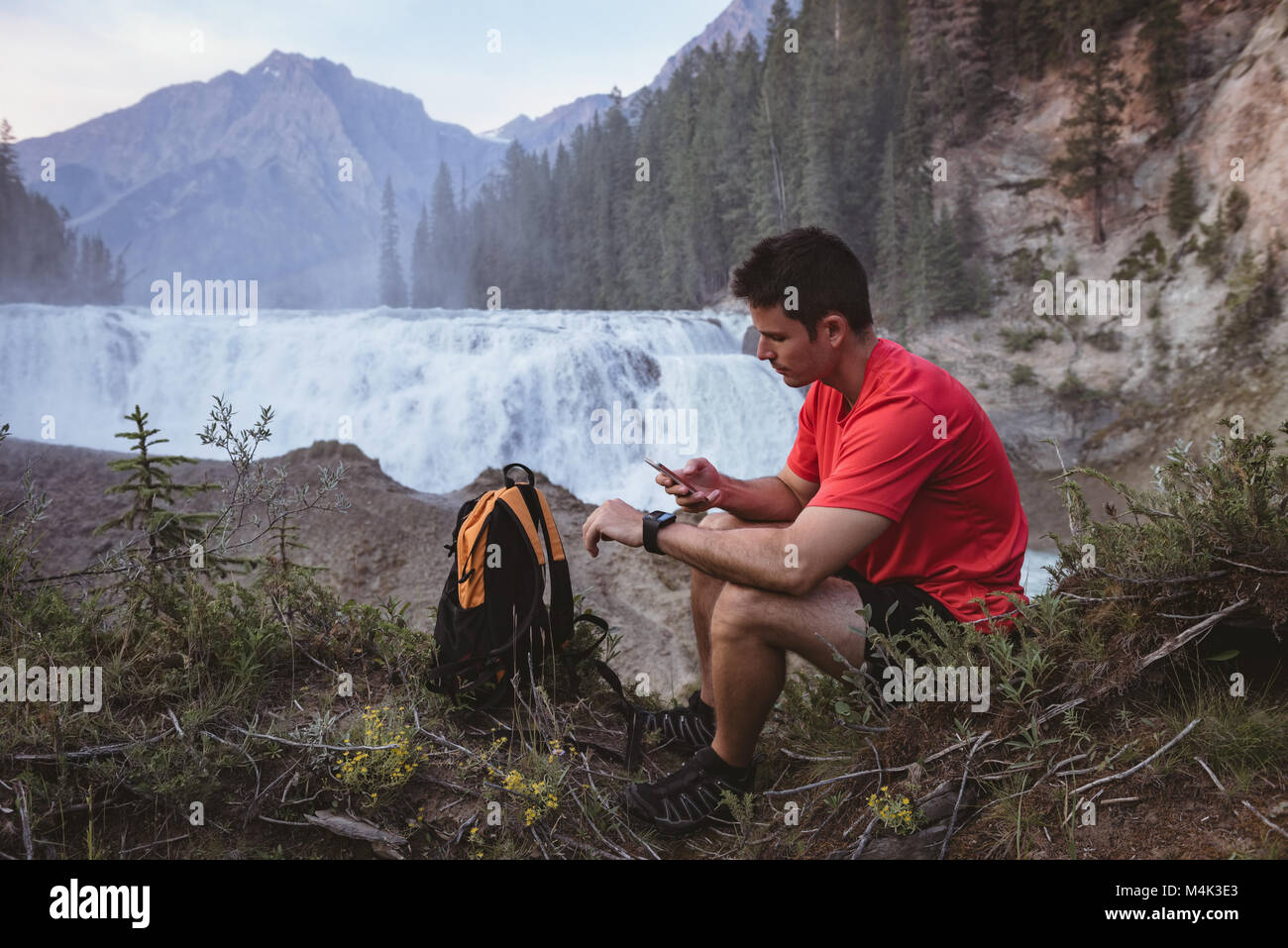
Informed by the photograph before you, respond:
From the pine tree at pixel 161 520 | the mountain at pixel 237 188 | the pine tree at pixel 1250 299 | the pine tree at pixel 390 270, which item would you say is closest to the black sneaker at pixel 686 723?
the pine tree at pixel 161 520

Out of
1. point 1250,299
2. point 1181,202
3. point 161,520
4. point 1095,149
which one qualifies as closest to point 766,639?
point 161,520

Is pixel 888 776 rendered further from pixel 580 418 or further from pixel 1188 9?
pixel 1188 9

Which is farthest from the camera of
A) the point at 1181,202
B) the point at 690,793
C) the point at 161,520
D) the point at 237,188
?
the point at 237,188

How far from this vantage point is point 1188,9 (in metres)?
29.0

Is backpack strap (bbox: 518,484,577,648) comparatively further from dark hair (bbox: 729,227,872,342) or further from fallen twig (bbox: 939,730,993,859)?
fallen twig (bbox: 939,730,993,859)

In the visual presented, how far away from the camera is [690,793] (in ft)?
8.68

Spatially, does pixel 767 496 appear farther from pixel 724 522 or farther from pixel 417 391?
pixel 417 391

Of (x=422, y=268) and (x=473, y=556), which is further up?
(x=422, y=268)

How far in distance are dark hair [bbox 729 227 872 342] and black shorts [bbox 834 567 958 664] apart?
3.09 ft

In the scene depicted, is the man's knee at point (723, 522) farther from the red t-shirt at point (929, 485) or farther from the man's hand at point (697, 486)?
the red t-shirt at point (929, 485)

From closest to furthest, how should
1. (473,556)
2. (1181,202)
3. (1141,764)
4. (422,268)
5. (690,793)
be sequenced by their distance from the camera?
(1141,764) → (690,793) → (473,556) → (1181,202) → (422,268)

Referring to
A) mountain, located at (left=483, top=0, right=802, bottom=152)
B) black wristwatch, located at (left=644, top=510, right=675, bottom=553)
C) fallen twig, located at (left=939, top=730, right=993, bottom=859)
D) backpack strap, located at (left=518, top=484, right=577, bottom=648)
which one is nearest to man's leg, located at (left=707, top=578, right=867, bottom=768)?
black wristwatch, located at (left=644, top=510, right=675, bottom=553)

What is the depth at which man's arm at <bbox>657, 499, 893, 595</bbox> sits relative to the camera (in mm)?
2381

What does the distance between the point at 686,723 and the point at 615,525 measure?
100 centimetres
